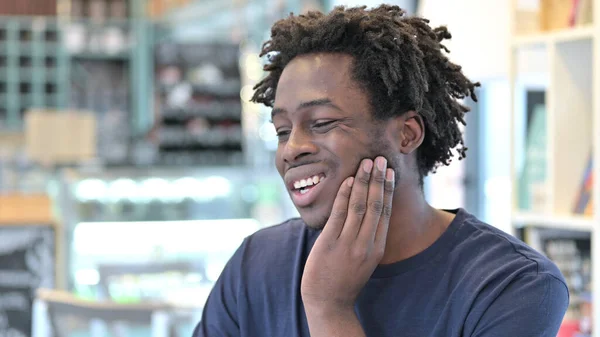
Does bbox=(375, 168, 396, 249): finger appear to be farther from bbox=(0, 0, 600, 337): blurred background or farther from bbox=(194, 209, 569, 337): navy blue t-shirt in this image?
bbox=(0, 0, 600, 337): blurred background

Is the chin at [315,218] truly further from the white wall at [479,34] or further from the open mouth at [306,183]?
the white wall at [479,34]

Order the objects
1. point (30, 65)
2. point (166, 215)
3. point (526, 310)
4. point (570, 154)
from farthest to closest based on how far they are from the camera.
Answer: point (30, 65), point (166, 215), point (570, 154), point (526, 310)

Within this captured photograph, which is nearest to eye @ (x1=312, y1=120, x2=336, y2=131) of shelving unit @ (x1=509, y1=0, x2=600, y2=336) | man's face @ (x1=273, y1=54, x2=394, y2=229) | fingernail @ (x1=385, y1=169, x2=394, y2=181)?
man's face @ (x1=273, y1=54, x2=394, y2=229)

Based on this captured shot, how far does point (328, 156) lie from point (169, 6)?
8.14m

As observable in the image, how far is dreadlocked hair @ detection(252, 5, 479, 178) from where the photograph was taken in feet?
3.64

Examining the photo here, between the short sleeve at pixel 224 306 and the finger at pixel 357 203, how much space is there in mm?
258

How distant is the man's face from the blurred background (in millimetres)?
499

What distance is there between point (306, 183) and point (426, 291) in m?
0.23

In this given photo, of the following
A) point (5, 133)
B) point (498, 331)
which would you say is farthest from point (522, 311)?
point (5, 133)

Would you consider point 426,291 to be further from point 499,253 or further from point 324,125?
point 324,125

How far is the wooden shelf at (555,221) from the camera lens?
6.00 feet

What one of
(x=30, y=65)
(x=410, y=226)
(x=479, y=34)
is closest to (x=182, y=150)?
(x=30, y=65)

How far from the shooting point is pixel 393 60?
111cm

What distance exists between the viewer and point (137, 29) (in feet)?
28.3
